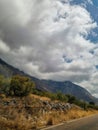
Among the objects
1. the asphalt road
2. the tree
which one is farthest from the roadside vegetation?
the asphalt road

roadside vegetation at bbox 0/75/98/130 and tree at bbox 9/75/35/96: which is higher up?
tree at bbox 9/75/35/96

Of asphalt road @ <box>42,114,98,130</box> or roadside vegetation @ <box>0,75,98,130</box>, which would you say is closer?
roadside vegetation @ <box>0,75,98,130</box>

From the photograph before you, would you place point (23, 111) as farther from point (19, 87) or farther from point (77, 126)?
point (19, 87)

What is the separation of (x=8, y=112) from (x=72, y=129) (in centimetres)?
569

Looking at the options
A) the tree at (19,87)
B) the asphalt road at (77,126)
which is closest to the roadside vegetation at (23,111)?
the tree at (19,87)


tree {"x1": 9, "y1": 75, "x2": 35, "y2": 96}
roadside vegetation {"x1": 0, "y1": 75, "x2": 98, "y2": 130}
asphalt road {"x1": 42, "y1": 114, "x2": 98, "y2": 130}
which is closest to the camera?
roadside vegetation {"x1": 0, "y1": 75, "x2": 98, "y2": 130}

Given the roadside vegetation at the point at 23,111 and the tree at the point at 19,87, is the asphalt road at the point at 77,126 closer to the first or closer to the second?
the roadside vegetation at the point at 23,111

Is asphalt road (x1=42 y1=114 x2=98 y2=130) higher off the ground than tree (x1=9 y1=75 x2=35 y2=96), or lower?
lower

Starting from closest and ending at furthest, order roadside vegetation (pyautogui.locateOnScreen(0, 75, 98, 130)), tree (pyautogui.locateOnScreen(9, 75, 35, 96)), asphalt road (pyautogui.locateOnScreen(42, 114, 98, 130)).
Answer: roadside vegetation (pyautogui.locateOnScreen(0, 75, 98, 130)) → asphalt road (pyautogui.locateOnScreen(42, 114, 98, 130)) → tree (pyautogui.locateOnScreen(9, 75, 35, 96))

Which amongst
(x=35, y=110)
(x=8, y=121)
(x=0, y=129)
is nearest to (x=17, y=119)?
(x=8, y=121)

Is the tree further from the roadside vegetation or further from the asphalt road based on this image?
the asphalt road

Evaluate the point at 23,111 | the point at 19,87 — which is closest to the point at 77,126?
the point at 23,111

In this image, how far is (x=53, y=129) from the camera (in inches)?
940

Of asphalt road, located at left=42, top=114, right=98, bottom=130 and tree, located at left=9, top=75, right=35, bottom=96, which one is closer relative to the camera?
asphalt road, located at left=42, top=114, right=98, bottom=130
